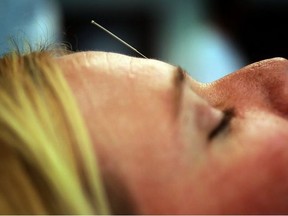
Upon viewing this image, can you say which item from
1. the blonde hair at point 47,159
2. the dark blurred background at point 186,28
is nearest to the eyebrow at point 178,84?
the blonde hair at point 47,159

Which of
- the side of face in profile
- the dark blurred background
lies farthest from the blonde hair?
the dark blurred background

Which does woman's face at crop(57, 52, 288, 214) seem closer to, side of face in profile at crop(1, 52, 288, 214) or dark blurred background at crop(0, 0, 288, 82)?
side of face in profile at crop(1, 52, 288, 214)

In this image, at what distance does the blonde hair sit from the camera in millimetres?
556

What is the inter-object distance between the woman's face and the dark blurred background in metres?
0.80

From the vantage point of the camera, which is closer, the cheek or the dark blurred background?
the cheek

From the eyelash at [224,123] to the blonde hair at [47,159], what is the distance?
0.53 ft

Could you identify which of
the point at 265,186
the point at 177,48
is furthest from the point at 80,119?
the point at 177,48

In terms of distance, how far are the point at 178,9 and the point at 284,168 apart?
4.22 feet

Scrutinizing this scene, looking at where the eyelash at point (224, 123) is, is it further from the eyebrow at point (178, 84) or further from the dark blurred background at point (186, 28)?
the dark blurred background at point (186, 28)

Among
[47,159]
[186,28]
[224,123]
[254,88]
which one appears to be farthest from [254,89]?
[186,28]

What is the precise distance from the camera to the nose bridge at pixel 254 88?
0.71 m

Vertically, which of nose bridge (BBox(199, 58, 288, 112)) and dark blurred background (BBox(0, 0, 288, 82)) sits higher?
nose bridge (BBox(199, 58, 288, 112))

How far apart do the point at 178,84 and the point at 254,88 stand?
0.15m

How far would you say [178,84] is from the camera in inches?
25.6
